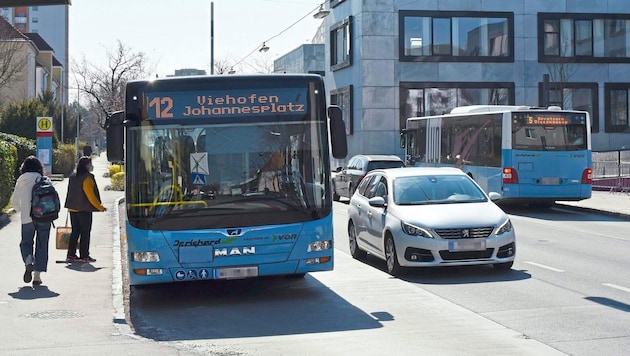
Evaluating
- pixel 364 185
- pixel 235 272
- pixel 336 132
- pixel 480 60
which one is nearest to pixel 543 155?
pixel 364 185

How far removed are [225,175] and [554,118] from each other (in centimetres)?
1629

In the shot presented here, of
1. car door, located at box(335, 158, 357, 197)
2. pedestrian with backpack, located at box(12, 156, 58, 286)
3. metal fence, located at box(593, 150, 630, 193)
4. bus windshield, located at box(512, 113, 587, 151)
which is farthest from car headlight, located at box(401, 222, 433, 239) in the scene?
metal fence, located at box(593, 150, 630, 193)

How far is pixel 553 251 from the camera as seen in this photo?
15805mm

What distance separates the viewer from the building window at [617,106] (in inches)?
1989

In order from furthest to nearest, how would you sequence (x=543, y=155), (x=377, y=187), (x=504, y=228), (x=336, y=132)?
(x=543, y=155) < (x=377, y=187) < (x=504, y=228) < (x=336, y=132)

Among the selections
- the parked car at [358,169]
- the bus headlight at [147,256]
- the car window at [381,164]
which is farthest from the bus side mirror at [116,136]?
the car window at [381,164]

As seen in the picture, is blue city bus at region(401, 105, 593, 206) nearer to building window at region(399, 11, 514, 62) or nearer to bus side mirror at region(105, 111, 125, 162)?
bus side mirror at region(105, 111, 125, 162)

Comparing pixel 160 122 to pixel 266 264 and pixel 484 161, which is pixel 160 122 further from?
pixel 484 161

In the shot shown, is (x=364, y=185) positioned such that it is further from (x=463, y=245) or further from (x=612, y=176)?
(x=612, y=176)

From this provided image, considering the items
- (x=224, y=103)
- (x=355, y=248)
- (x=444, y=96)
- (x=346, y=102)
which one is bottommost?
(x=355, y=248)

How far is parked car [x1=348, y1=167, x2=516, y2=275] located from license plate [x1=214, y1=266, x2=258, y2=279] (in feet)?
9.66

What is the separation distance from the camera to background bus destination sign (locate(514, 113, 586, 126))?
24.4m

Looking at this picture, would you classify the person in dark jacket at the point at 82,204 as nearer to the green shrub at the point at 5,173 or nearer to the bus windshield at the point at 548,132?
the green shrub at the point at 5,173

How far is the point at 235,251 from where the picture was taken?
10266mm
